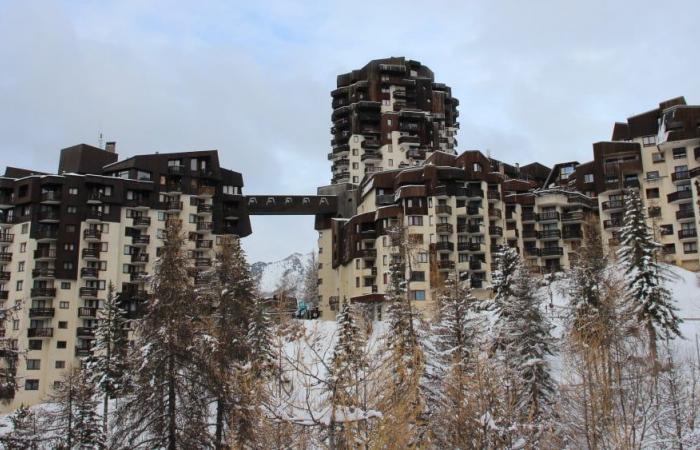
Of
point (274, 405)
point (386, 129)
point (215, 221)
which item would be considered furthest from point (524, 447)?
point (386, 129)

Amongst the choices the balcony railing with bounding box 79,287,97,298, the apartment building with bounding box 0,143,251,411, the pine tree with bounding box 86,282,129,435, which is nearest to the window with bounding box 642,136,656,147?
the apartment building with bounding box 0,143,251,411

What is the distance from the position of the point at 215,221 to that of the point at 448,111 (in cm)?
5622

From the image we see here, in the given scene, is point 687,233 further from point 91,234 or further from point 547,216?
point 91,234

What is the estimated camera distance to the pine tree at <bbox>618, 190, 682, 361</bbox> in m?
51.1

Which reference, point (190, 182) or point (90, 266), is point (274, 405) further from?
point (190, 182)

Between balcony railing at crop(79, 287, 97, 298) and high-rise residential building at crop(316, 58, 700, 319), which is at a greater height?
high-rise residential building at crop(316, 58, 700, 319)

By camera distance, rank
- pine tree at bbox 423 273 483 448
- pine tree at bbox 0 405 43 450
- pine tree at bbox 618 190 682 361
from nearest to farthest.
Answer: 1. pine tree at bbox 0 405 43 450
2. pine tree at bbox 423 273 483 448
3. pine tree at bbox 618 190 682 361

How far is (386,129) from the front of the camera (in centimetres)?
12188

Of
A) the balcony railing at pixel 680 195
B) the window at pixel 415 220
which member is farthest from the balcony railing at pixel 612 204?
the window at pixel 415 220

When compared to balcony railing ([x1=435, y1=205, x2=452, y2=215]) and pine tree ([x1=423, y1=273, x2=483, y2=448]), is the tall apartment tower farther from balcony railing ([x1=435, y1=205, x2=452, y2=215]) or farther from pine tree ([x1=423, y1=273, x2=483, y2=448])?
pine tree ([x1=423, y1=273, x2=483, y2=448])

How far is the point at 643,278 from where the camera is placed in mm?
52719

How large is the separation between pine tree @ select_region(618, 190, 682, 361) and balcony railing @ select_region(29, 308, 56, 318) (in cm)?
6390

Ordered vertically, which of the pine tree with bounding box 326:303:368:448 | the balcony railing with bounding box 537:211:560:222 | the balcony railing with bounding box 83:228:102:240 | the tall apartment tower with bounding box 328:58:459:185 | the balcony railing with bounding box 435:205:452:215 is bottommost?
the pine tree with bounding box 326:303:368:448

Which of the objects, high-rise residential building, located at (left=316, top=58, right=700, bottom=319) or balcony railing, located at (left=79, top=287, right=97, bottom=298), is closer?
balcony railing, located at (left=79, top=287, right=97, bottom=298)
